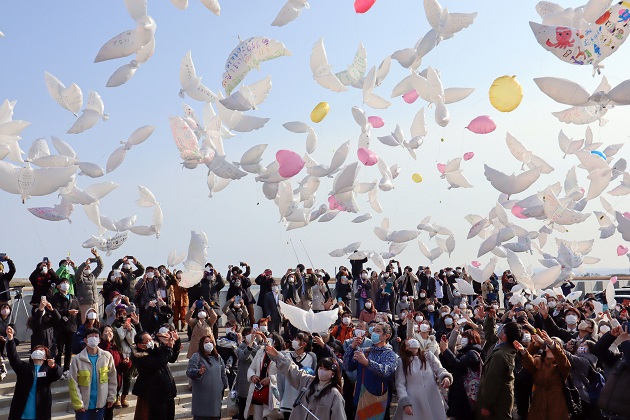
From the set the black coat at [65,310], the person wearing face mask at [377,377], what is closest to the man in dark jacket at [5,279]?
the black coat at [65,310]

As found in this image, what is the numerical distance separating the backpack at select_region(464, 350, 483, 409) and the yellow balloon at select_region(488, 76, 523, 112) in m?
3.81

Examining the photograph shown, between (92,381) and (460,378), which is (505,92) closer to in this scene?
(460,378)

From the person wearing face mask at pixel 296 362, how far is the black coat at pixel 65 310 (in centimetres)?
389

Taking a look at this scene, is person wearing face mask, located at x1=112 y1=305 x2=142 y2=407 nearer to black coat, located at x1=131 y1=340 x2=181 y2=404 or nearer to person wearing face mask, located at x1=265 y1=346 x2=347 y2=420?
black coat, located at x1=131 y1=340 x2=181 y2=404

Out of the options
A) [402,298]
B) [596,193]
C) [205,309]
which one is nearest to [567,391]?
[596,193]

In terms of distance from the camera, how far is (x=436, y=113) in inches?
440

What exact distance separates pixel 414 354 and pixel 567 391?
1690 millimetres

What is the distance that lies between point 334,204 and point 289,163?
2.06 metres

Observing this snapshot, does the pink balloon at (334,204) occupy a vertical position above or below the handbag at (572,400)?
above

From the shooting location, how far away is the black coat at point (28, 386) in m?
8.37

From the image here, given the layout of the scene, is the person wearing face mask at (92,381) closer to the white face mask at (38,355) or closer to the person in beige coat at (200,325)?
the white face mask at (38,355)

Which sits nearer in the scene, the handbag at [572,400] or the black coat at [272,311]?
the handbag at [572,400]

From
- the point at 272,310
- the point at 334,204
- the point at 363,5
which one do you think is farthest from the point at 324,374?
the point at 272,310

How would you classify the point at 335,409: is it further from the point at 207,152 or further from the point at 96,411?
the point at 207,152
